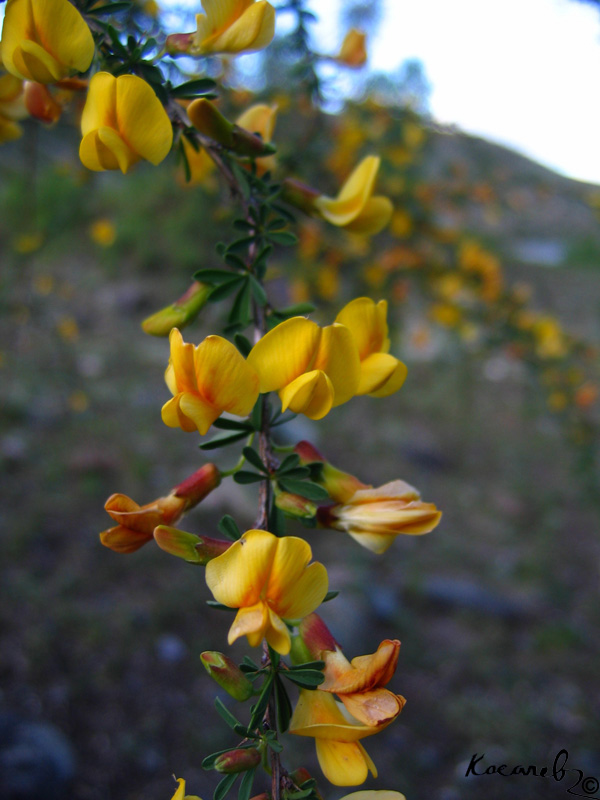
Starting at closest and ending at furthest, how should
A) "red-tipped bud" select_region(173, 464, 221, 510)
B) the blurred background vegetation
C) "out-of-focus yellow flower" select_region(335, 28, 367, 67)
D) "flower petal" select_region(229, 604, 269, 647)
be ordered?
1. "flower petal" select_region(229, 604, 269, 647)
2. "red-tipped bud" select_region(173, 464, 221, 510)
3. "out-of-focus yellow flower" select_region(335, 28, 367, 67)
4. the blurred background vegetation

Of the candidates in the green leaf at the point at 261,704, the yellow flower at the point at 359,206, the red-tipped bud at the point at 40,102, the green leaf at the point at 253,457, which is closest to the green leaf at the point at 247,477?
the green leaf at the point at 253,457

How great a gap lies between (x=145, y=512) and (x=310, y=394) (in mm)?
128

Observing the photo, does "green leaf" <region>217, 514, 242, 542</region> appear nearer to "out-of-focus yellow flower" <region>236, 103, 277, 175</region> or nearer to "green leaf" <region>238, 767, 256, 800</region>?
"green leaf" <region>238, 767, 256, 800</region>

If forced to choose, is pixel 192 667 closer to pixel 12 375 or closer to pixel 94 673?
pixel 94 673

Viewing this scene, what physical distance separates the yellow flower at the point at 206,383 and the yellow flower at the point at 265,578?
7 centimetres

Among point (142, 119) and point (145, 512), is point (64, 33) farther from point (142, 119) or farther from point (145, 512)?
point (145, 512)

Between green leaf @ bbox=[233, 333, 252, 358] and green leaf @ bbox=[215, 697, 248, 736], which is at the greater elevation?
green leaf @ bbox=[233, 333, 252, 358]

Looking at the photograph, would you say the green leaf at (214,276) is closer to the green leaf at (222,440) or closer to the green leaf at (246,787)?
the green leaf at (222,440)

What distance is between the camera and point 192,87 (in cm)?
39

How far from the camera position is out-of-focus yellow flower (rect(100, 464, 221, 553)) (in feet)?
1.10

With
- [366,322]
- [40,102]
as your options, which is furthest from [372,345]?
[40,102]

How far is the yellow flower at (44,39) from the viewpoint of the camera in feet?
1.07

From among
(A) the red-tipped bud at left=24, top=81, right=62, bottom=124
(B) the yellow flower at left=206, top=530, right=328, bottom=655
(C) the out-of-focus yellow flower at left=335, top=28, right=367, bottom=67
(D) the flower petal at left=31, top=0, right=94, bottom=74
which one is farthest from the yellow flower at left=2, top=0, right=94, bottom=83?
(C) the out-of-focus yellow flower at left=335, top=28, right=367, bottom=67

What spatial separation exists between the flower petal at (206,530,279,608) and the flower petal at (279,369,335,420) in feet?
0.26
